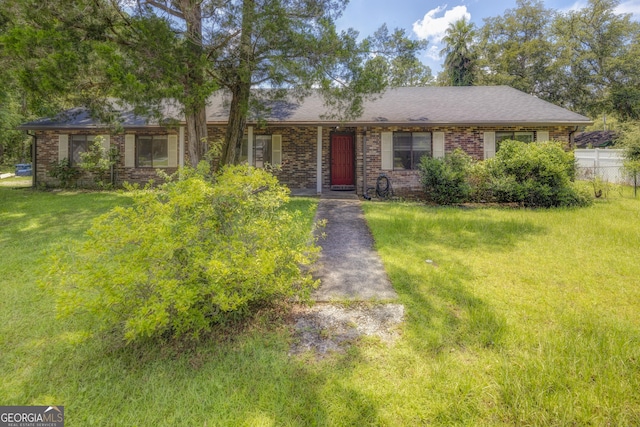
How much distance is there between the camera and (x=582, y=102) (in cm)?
2356

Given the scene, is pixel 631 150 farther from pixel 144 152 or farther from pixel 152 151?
pixel 144 152

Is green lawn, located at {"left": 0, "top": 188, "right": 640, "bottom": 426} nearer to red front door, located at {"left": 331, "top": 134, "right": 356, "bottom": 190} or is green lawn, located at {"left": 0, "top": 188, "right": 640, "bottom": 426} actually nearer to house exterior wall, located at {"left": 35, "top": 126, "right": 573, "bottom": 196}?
house exterior wall, located at {"left": 35, "top": 126, "right": 573, "bottom": 196}

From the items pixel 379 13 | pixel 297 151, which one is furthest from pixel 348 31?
pixel 297 151

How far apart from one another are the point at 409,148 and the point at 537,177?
→ 4025mm

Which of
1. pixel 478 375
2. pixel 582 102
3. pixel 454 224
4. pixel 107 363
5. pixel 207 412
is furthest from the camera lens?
pixel 582 102

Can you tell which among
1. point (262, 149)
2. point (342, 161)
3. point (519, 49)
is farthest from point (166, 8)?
point (519, 49)

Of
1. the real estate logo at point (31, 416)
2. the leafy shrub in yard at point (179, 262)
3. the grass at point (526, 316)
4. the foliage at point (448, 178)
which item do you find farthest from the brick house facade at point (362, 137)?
the real estate logo at point (31, 416)

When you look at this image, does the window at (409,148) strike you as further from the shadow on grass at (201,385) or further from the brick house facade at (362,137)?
the shadow on grass at (201,385)

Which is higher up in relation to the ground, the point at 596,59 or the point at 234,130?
the point at 596,59

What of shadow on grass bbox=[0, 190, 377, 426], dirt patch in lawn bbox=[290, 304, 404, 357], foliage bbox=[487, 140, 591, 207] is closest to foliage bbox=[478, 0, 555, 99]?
foliage bbox=[487, 140, 591, 207]

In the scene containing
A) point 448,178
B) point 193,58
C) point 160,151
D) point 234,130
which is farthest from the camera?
point 160,151

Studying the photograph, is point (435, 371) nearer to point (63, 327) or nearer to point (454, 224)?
point (63, 327)

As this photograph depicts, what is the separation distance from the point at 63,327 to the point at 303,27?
7.45 metres

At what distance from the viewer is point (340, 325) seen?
122 inches
